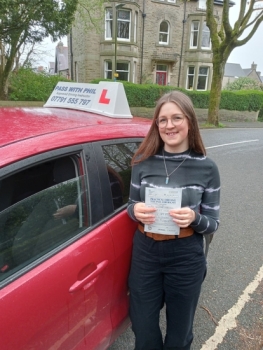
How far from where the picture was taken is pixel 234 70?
63.0 m

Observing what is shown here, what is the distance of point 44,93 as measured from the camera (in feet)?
48.2

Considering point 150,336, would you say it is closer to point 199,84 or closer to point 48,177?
point 48,177

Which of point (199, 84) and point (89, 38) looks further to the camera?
point (199, 84)

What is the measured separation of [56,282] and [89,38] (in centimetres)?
2275

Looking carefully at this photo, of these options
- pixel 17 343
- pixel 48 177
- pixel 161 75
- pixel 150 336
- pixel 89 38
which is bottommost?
pixel 150 336

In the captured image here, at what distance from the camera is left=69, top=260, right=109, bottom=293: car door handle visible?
1.34 meters

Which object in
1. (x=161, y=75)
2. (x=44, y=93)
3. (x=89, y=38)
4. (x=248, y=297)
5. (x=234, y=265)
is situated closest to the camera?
(x=248, y=297)

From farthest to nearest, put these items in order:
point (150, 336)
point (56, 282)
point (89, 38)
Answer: point (89, 38) < point (150, 336) < point (56, 282)

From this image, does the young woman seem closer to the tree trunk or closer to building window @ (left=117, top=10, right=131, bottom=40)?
the tree trunk

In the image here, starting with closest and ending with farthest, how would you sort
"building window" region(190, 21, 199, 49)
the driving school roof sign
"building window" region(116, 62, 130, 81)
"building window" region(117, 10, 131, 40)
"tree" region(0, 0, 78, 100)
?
the driving school roof sign < "tree" region(0, 0, 78, 100) < "building window" region(117, 10, 131, 40) < "building window" region(116, 62, 130, 81) < "building window" region(190, 21, 199, 49)

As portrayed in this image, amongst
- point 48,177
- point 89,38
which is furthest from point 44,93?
point 48,177

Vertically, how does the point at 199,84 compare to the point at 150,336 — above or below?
above

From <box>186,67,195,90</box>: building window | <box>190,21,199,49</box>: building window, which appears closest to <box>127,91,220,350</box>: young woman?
<box>186,67,195,90</box>: building window

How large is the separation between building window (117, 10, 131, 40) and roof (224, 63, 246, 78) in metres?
44.4
